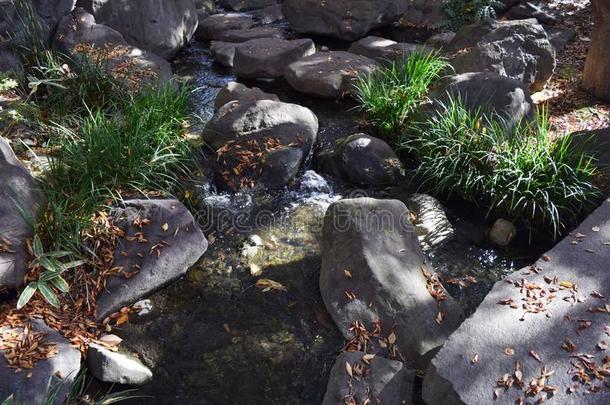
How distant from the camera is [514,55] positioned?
588 centimetres

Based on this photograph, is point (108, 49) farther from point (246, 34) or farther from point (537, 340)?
point (537, 340)

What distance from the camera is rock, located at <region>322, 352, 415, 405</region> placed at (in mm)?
2820

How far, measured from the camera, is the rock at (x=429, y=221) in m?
4.19

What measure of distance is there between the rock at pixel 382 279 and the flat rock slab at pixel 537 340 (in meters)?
0.34

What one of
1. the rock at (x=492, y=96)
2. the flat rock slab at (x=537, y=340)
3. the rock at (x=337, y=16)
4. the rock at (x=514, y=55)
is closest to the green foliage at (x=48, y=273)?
the flat rock slab at (x=537, y=340)

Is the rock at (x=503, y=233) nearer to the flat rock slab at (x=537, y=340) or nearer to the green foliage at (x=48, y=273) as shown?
the flat rock slab at (x=537, y=340)

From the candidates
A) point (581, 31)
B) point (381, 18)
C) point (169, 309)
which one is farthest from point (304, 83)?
point (581, 31)

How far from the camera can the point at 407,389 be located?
2.87m

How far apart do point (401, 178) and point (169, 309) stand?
7.60 ft

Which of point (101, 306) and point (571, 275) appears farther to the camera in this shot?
point (101, 306)

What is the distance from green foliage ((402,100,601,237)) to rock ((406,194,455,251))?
0.18m

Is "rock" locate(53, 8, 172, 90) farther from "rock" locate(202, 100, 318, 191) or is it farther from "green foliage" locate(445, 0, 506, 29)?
"green foliage" locate(445, 0, 506, 29)

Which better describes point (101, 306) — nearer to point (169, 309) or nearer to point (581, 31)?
point (169, 309)

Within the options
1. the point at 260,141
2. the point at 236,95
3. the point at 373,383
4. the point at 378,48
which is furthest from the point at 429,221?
the point at 378,48
